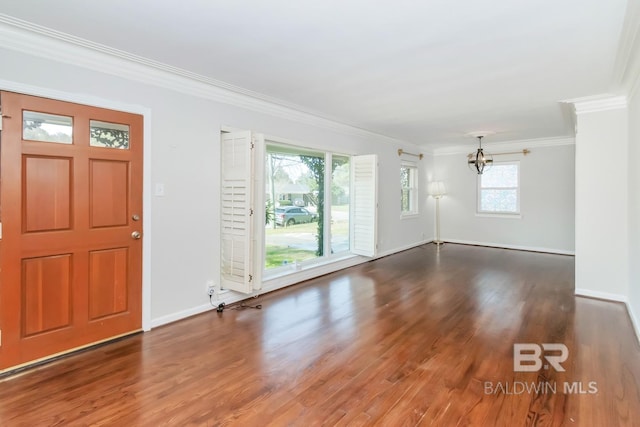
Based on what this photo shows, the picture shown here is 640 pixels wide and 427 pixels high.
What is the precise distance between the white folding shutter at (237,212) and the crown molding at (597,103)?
12.8 ft

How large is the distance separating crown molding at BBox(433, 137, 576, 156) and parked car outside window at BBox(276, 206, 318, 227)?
4.76 m

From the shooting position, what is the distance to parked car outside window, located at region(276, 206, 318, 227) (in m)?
4.63

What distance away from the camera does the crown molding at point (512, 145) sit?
6807 millimetres

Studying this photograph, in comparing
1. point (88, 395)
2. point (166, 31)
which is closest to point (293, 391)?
point (88, 395)

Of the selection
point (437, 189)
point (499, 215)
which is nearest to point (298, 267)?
point (437, 189)

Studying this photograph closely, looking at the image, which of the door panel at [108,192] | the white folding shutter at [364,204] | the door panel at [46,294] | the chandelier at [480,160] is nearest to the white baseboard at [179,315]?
the door panel at [46,294]

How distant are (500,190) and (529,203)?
2.17ft

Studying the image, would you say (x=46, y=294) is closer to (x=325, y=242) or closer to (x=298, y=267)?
(x=298, y=267)

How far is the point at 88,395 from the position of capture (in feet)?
6.86

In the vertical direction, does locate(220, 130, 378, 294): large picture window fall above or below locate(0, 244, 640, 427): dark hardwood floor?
above

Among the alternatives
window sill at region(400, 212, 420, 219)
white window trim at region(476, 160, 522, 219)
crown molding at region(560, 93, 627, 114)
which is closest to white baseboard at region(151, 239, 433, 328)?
window sill at region(400, 212, 420, 219)

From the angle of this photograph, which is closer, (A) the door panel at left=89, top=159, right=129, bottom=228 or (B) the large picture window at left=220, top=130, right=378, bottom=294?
(A) the door panel at left=89, top=159, right=129, bottom=228

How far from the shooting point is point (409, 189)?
7805mm

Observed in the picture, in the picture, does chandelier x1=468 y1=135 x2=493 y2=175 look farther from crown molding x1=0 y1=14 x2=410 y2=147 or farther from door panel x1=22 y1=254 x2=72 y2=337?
door panel x1=22 y1=254 x2=72 y2=337
